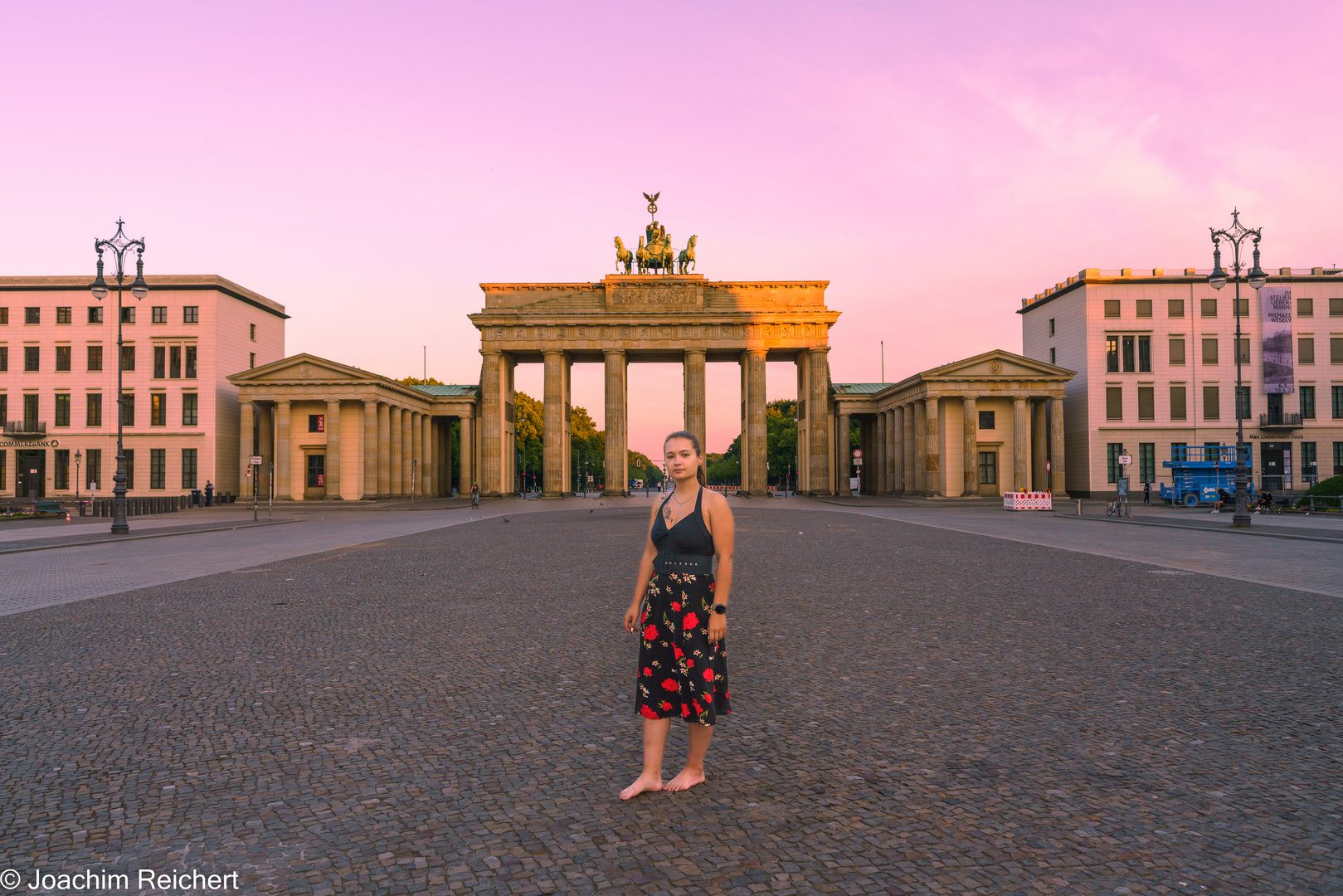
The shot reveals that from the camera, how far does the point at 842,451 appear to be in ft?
248

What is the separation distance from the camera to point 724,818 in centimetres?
408

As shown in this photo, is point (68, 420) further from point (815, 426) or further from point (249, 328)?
point (815, 426)

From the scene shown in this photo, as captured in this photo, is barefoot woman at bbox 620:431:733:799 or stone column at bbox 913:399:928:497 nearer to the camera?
barefoot woman at bbox 620:431:733:799

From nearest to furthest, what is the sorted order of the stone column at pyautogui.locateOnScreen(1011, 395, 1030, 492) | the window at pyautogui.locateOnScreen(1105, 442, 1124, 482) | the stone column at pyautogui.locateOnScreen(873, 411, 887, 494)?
1. the stone column at pyautogui.locateOnScreen(1011, 395, 1030, 492)
2. the window at pyautogui.locateOnScreen(1105, 442, 1124, 482)
3. the stone column at pyautogui.locateOnScreen(873, 411, 887, 494)

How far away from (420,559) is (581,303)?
5529 cm

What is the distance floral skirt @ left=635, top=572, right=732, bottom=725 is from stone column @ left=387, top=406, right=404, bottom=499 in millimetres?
63734

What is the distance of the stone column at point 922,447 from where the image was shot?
202 feet

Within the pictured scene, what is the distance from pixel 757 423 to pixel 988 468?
18.8 m

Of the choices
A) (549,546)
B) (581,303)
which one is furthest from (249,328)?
(549,546)

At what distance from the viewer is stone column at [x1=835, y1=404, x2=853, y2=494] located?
2972 inches

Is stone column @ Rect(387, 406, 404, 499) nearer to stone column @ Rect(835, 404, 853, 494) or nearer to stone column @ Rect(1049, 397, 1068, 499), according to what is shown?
stone column @ Rect(835, 404, 853, 494)

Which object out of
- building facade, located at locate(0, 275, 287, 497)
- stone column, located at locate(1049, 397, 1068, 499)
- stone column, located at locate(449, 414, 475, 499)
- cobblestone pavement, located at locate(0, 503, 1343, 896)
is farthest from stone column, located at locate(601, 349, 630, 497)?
cobblestone pavement, located at locate(0, 503, 1343, 896)

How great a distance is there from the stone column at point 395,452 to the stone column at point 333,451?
13.6ft

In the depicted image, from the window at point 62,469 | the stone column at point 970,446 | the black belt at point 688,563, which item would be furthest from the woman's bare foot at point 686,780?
the window at point 62,469
